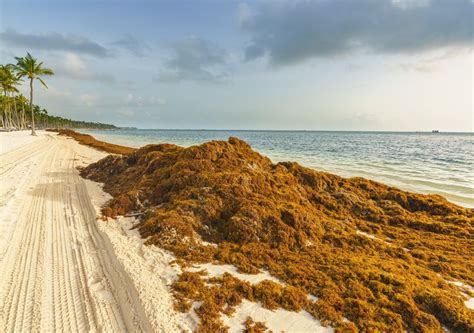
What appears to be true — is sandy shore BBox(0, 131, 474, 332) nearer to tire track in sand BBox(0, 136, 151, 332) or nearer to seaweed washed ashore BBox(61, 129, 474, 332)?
tire track in sand BBox(0, 136, 151, 332)

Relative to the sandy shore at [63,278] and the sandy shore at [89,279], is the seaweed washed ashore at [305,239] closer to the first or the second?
the sandy shore at [89,279]

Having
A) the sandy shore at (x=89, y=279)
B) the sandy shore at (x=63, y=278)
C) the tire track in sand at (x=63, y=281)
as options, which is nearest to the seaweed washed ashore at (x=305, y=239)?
the sandy shore at (x=89, y=279)

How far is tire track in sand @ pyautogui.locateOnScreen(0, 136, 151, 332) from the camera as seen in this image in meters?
4.10

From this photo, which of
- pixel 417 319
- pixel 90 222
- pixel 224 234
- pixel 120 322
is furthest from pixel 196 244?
pixel 417 319

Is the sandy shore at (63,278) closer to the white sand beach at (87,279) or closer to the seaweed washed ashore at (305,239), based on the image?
the white sand beach at (87,279)

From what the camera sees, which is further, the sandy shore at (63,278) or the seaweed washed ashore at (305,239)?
the seaweed washed ashore at (305,239)

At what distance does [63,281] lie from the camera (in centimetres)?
504

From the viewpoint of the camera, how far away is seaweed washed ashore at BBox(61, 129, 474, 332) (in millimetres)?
4680

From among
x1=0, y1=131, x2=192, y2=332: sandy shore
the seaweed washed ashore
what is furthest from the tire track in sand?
the seaweed washed ashore

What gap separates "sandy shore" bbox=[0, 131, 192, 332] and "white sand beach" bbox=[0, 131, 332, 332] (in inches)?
0.6

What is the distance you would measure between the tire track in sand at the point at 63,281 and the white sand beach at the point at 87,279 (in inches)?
0.6

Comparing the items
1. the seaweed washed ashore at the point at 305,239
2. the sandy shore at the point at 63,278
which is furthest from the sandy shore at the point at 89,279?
the seaweed washed ashore at the point at 305,239

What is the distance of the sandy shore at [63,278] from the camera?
162 inches

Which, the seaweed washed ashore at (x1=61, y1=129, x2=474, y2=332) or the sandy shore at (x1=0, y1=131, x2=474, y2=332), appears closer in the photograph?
the sandy shore at (x1=0, y1=131, x2=474, y2=332)
